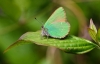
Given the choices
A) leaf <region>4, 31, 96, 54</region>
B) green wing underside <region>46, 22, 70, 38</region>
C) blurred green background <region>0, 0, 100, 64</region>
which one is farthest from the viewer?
blurred green background <region>0, 0, 100, 64</region>

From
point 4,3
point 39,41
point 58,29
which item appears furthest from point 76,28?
point 39,41

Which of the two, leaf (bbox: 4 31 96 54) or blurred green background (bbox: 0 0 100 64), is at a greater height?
blurred green background (bbox: 0 0 100 64)

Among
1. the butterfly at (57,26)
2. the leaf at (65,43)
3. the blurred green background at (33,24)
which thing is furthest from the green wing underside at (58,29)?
the blurred green background at (33,24)

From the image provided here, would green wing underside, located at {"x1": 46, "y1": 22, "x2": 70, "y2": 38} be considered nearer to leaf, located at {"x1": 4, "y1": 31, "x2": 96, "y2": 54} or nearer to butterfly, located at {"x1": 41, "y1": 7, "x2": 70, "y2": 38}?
butterfly, located at {"x1": 41, "y1": 7, "x2": 70, "y2": 38}

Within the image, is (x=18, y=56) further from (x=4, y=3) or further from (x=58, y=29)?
(x=58, y=29)

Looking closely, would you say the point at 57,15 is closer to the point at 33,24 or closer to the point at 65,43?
the point at 65,43

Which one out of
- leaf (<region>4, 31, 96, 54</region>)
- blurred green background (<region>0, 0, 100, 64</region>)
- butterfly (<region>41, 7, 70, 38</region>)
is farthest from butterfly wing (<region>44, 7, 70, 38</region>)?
blurred green background (<region>0, 0, 100, 64</region>)

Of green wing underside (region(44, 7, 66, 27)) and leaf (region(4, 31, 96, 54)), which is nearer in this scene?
leaf (region(4, 31, 96, 54))

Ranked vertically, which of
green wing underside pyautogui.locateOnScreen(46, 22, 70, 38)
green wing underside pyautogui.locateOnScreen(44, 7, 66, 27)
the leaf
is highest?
green wing underside pyautogui.locateOnScreen(44, 7, 66, 27)

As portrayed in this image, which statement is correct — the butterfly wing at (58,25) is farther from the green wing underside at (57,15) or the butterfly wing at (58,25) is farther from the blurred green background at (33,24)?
the blurred green background at (33,24)
